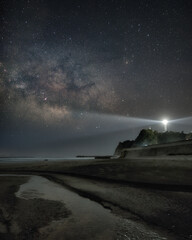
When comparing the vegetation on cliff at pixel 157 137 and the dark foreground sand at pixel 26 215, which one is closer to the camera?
the dark foreground sand at pixel 26 215

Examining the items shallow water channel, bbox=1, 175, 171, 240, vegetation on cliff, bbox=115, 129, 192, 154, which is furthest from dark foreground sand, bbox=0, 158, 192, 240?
vegetation on cliff, bbox=115, 129, 192, 154

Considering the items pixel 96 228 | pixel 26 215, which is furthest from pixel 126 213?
pixel 26 215

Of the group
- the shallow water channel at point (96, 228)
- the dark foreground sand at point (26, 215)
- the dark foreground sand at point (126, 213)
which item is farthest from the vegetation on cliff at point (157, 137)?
the shallow water channel at point (96, 228)

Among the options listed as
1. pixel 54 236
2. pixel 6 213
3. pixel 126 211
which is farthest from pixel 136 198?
pixel 6 213

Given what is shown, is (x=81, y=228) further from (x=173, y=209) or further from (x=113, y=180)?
(x=113, y=180)

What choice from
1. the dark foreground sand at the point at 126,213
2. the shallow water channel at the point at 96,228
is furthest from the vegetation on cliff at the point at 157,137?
the shallow water channel at the point at 96,228

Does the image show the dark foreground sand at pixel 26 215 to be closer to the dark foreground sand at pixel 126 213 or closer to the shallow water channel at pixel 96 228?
the dark foreground sand at pixel 126 213

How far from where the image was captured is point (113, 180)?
6.89m

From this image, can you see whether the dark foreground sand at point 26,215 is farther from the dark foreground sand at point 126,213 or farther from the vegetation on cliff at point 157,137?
the vegetation on cliff at point 157,137

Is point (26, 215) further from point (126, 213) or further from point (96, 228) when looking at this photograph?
point (126, 213)

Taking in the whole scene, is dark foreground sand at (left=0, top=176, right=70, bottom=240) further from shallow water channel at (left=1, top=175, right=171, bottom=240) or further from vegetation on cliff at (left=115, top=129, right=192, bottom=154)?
vegetation on cliff at (left=115, top=129, right=192, bottom=154)

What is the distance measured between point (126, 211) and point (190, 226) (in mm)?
1099

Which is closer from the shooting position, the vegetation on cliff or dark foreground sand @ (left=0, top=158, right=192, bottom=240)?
dark foreground sand @ (left=0, top=158, right=192, bottom=240)

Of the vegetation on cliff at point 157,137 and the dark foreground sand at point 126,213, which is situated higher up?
the vegetation on cliff at point 157,137
